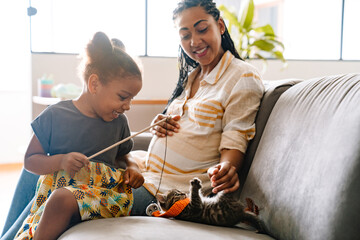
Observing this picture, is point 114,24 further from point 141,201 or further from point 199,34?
point 141,201

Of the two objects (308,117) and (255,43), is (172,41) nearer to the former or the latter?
(255,43)

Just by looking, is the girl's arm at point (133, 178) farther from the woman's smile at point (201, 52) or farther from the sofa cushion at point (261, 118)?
the woman's smile at point (201, 52)

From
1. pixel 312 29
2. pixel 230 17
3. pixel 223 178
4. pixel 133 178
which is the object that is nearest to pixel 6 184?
pixel 230 17

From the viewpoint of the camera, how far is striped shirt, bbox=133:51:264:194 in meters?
1.37

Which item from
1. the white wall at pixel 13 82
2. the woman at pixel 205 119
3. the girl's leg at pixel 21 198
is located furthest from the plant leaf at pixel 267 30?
the white wall at pixel 13 82

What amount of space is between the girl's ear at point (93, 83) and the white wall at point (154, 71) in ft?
7.57

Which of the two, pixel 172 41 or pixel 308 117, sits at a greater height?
pixel 172 41

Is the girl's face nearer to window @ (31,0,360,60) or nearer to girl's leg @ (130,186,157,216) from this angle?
girl's leg @ (130,186,157,216)

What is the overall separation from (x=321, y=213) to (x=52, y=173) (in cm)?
84

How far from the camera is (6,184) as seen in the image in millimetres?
3783

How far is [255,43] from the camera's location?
3422 mm

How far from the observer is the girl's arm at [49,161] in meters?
1.16

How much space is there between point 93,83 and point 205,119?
431 mm

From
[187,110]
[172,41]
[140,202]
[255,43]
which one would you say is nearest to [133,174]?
[140,202]
